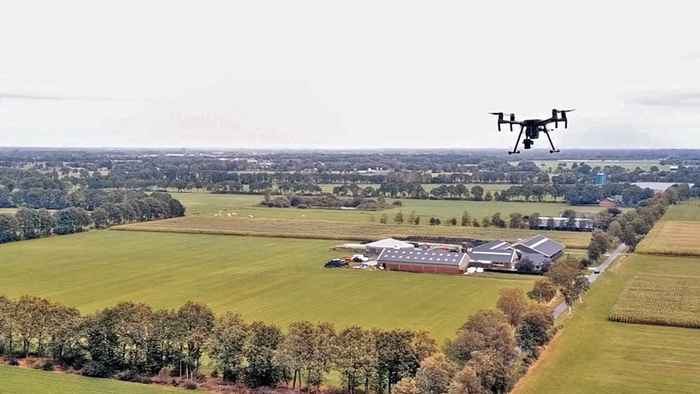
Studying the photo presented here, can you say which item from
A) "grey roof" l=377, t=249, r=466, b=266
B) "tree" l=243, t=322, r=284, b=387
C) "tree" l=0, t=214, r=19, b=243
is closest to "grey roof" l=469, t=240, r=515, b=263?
"grey roof" l=377, t=249, r=466, b=266

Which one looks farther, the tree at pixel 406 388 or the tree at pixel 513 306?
the tree at pixel 513 306

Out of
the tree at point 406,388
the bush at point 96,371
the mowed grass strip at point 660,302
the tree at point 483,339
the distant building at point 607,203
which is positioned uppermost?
the tree at point 483,339

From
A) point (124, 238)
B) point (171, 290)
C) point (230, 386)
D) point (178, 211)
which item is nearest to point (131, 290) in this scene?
point (171, 290)

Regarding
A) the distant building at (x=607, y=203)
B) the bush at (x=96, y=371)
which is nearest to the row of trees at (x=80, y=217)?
the bush at (x=96, y=371)

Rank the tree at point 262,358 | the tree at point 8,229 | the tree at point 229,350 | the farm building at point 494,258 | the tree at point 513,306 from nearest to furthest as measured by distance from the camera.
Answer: the tree at point 262,358, the tree at point 229,350, the tree at point 513,306, the farm building at point 494,258, the tree at point 8,229

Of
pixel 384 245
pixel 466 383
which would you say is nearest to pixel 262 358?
pixel 466 383

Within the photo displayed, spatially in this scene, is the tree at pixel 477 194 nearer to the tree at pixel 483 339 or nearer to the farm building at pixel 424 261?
the farm building at pixel 424 261

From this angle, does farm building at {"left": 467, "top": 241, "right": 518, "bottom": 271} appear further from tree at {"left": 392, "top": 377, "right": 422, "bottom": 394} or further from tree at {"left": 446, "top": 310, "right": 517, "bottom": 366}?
tree at {"left": 392, "top": 377, "right": 422, "bottom": 394}
